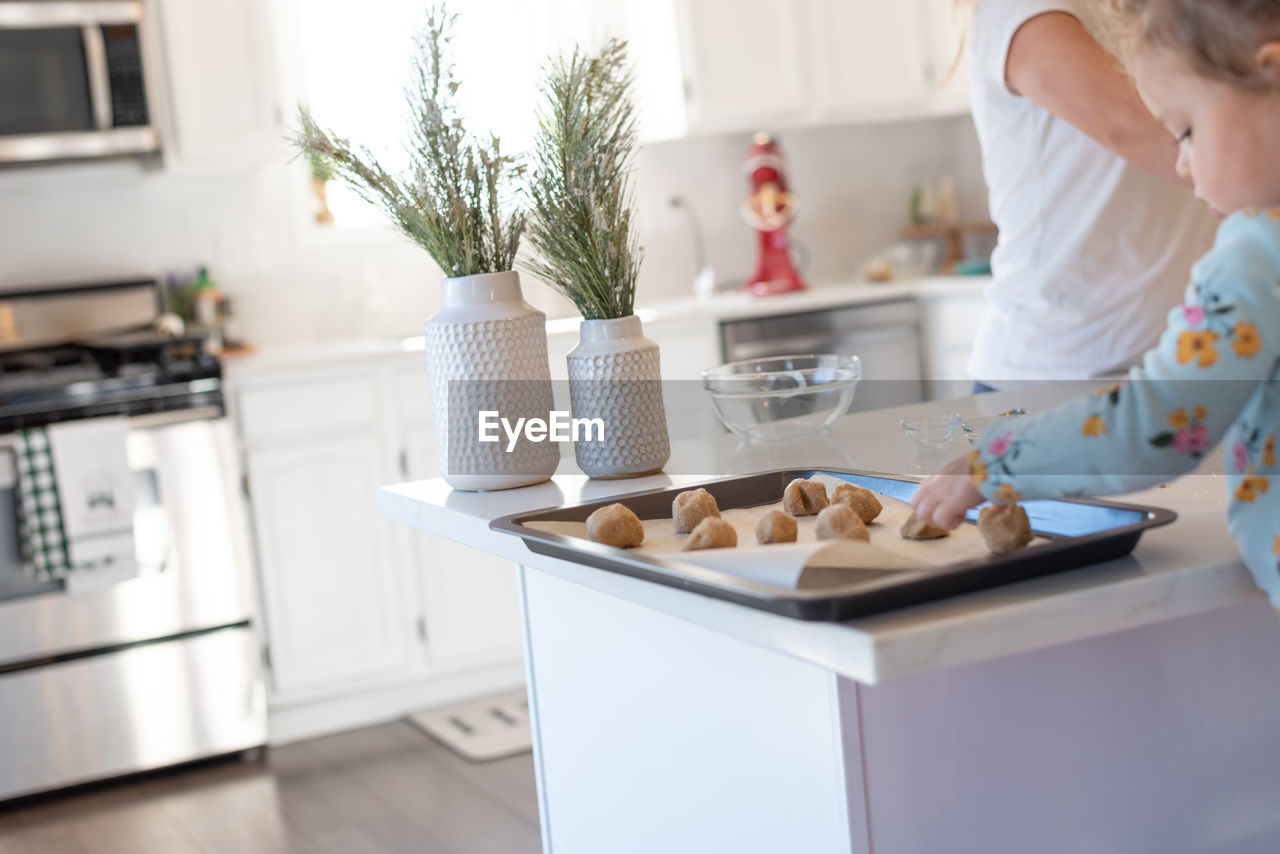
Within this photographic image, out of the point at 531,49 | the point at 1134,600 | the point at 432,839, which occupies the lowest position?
the point at 432,839

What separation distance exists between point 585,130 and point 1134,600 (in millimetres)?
703

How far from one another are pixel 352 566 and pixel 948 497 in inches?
102

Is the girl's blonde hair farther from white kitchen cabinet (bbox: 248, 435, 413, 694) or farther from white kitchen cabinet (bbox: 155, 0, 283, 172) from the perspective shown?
white kitchen cabinet (bbox: 155, 0, 283, 172)

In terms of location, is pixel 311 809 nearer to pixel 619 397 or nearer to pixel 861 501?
pixel 619 397

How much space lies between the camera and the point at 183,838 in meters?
2.67

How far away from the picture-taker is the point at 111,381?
299cm

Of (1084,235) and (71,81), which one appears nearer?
(1084,235)

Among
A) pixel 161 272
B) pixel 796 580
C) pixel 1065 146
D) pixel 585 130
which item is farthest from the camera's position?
pixel 161 272

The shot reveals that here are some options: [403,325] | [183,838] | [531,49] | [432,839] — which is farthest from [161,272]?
[432,839]

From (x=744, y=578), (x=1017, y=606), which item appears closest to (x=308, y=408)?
(x=744, y=578)

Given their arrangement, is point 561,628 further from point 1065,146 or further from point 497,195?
point 1065,146

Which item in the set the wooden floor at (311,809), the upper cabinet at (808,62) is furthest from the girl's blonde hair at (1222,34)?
the upper cabinet at (808,62)

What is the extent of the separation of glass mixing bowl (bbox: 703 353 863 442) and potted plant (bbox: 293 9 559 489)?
0.26 meters

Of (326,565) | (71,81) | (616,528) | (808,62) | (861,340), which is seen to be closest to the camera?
(616,528)
